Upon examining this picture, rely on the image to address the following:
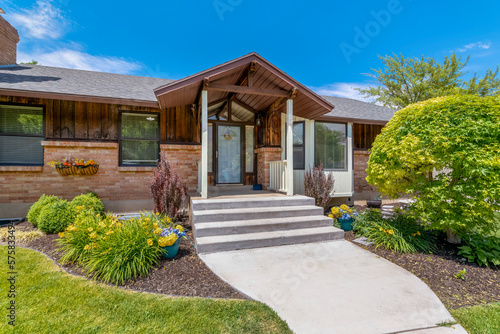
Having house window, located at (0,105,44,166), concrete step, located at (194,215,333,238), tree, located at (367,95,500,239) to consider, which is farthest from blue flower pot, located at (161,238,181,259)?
house window, located at (0,105,44,166)

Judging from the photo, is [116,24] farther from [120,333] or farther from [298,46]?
[120,333]

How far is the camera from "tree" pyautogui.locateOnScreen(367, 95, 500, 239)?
364 cm

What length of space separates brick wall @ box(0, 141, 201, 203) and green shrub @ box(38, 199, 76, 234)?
1.53 meters

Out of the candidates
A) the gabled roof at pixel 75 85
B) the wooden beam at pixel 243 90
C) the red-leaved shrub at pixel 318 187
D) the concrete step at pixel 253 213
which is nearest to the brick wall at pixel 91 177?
the gabled roof at pixel 75 85

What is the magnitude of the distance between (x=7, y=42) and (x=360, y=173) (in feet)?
45.0

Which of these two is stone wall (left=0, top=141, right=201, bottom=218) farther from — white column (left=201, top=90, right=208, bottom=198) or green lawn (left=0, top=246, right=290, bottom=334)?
green lawn (left=0, top=246, right=290, bottom=334)

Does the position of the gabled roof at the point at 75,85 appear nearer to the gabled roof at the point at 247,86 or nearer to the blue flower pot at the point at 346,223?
the gabled roof at the point at 247,86

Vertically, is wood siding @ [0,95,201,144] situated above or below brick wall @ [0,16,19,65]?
below

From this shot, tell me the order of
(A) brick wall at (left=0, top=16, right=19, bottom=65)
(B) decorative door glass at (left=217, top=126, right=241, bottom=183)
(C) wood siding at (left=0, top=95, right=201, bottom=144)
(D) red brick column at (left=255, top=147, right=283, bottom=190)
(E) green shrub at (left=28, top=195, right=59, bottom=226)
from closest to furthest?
1. (E) green shrub at (left=28, top=195, right=59, bottom=226)
2. (C) wood siding at (left=0, top=95, right=201, bottom=144)
3. (D) red brick column at (left=255, top=147, right=283, bottom=190)
4. (B) decorative door glass at (left=217, top=126, right=241, bottom=183)
5. (A) brick wall at (left=0, top=16, right=19, bottom=65)

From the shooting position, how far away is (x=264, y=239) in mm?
4332

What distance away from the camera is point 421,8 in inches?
304

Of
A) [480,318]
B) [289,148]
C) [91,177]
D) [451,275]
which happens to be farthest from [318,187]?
[91,177]

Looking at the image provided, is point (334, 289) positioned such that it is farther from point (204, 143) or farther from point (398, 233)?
point (204, 143)

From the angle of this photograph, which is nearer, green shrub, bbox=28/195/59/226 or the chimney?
green shrub, bbox=28/195/59/226
